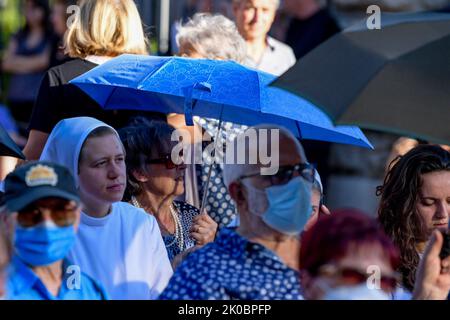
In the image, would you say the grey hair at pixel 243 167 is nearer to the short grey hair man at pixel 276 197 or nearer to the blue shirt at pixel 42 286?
the short grey hair man at pixel 276 197

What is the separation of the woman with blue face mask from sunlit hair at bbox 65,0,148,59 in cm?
218

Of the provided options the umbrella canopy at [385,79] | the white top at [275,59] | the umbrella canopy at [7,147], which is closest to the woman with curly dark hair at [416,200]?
the umbrella canopy at [385,79]

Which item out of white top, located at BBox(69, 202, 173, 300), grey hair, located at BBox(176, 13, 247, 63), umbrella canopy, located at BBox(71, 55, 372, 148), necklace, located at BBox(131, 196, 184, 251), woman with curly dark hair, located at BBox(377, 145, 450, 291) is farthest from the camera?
grey hair, located at BBox(176, 13, 247, 63)

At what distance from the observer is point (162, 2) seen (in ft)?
29.2

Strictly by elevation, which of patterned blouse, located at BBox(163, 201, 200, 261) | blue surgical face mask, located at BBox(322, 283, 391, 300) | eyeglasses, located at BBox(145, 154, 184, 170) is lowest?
patterned blouse, located at BBox(163, 201, 200, 261)

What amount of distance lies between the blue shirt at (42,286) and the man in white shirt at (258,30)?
137 inches

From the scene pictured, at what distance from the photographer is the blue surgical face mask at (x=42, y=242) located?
411 centimetres

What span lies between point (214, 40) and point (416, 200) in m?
1.72

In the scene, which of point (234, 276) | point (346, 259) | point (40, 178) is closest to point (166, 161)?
point (234, 276)

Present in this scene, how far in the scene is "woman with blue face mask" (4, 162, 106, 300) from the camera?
4.12 m

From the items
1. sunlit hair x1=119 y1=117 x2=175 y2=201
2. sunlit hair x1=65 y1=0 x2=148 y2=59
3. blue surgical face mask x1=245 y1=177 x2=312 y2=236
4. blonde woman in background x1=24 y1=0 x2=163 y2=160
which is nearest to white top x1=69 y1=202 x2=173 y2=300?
blue surgical face mask x1=245 y1=177 x2=312 y2=236

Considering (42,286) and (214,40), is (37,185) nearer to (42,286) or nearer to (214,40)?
(42,286)

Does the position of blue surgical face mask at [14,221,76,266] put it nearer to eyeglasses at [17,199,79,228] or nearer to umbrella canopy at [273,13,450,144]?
eyeglasses at [17,199,79,228]
